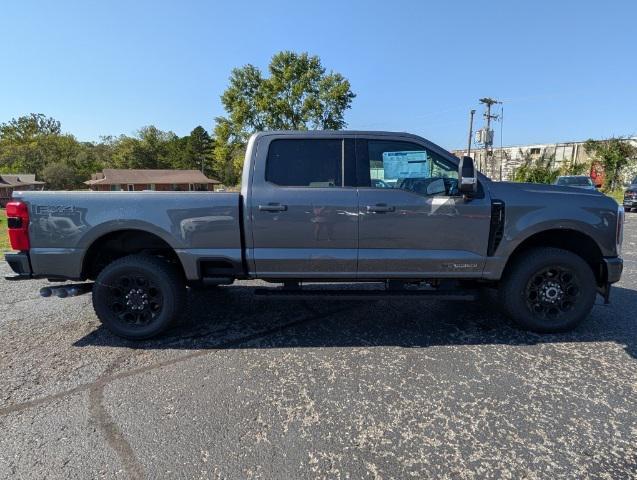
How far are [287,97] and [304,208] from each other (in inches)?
1670

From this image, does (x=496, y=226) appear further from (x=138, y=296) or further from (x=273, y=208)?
(x=138, y=296)

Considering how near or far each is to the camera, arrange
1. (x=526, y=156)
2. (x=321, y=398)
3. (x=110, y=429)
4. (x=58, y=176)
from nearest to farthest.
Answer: (x=110, y=429), (x=321, y=398), (x=526, y=156), (x=58, y=176)

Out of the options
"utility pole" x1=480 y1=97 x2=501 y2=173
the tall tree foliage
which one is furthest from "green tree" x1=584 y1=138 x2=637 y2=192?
the tall tree foliage

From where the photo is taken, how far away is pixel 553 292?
3799 mm

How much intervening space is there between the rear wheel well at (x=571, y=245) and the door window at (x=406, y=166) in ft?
3.41

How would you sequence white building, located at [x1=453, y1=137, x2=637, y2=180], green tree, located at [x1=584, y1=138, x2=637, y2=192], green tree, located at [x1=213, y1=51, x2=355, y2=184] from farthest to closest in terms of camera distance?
1. green tree, located at [x1=213, y1=51, x2=355, y2=184]
2. white building, located at [x1=453, y1=137, x2=637, y2=180]
3. green tree, located at [x1=584, y1=138, x2=637, y2=192]

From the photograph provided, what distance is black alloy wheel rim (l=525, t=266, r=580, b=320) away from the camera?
12.4 feet

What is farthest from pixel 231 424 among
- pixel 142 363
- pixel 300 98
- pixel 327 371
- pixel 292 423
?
pixel 300 98

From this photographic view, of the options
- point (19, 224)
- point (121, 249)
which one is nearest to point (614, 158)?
point (121, 249)

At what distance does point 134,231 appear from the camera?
3766mm

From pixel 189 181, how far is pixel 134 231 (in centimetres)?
6008

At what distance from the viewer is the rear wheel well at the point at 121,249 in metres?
3.77

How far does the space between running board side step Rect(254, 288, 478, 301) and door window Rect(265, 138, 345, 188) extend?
1071mm

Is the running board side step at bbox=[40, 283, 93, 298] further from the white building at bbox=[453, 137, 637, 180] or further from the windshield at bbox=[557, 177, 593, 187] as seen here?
the white building at bbox=[453, 137, 637, 180]
